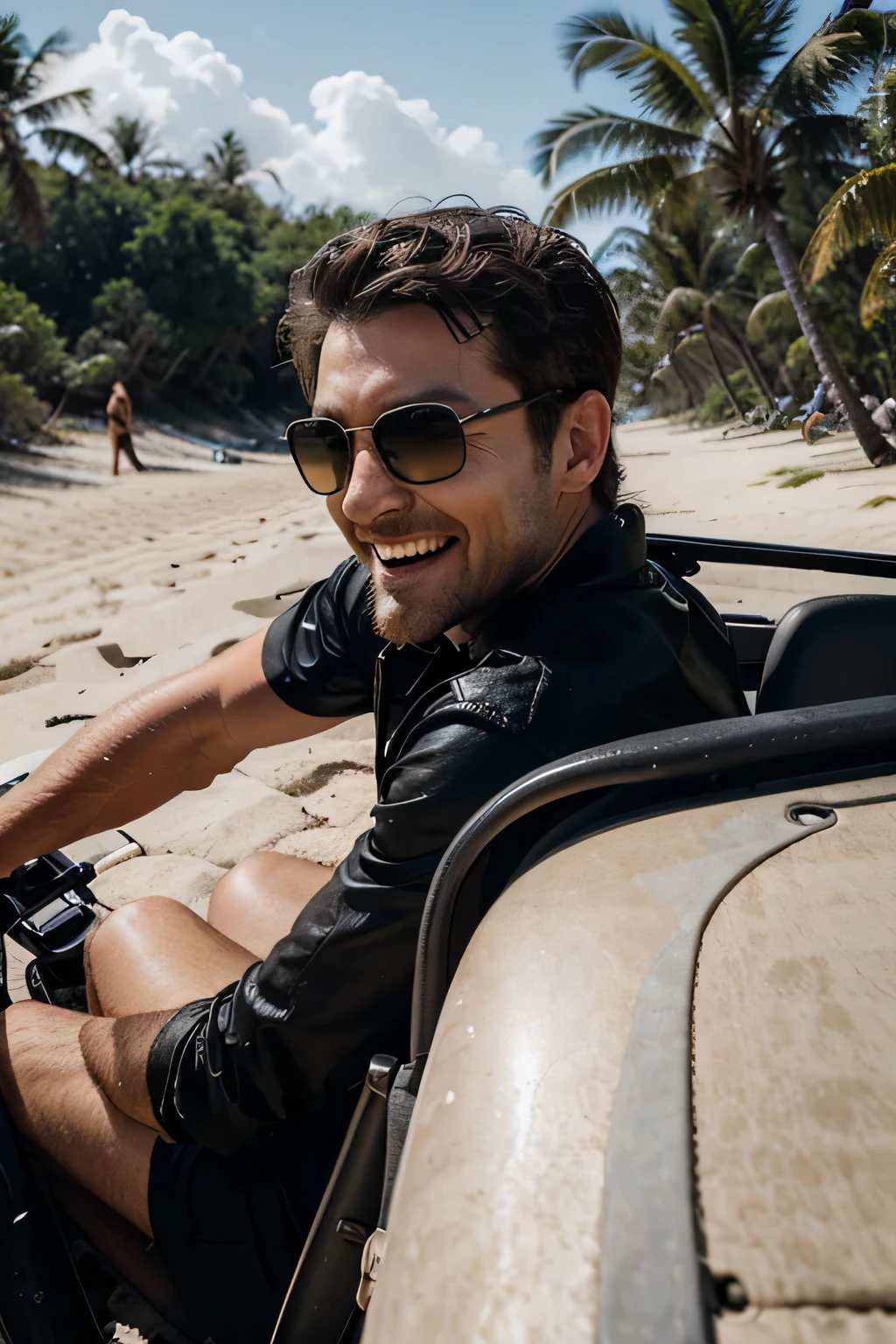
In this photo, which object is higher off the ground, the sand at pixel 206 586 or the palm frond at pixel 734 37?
the palm frond at pixel 734 37

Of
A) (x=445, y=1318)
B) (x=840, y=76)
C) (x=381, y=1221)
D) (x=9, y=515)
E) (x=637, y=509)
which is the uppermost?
(x=840, y=76)

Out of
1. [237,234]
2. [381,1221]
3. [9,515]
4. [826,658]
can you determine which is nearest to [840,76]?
[9,515]

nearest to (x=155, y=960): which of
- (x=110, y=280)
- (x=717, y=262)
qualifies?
(x=110, y=280)

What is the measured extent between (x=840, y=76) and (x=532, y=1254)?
1859cm

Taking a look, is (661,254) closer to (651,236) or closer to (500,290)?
(651,236)

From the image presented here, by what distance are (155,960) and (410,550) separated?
84 centimetres

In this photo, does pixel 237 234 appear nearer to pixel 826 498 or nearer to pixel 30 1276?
pixel 826 498

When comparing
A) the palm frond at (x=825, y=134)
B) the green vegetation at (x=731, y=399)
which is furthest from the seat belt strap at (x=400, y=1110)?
the green vegetation at (x=731, y=399)

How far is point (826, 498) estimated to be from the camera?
11.6 metres

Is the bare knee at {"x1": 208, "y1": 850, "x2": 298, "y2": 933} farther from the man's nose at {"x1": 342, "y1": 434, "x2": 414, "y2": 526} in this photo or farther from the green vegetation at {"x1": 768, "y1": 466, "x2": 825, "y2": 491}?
the green vegetation at {"x1": 768, "y1": 466, "x2": 825, "y2": 491}

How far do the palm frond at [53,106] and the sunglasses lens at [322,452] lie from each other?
29.7m

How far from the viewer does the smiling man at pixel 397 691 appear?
1.02 meters

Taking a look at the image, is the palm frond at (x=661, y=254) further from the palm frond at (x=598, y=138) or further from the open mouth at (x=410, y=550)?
the open mouth at (x=410, y=550)

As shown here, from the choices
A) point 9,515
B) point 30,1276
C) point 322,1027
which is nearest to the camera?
point 322,1027
